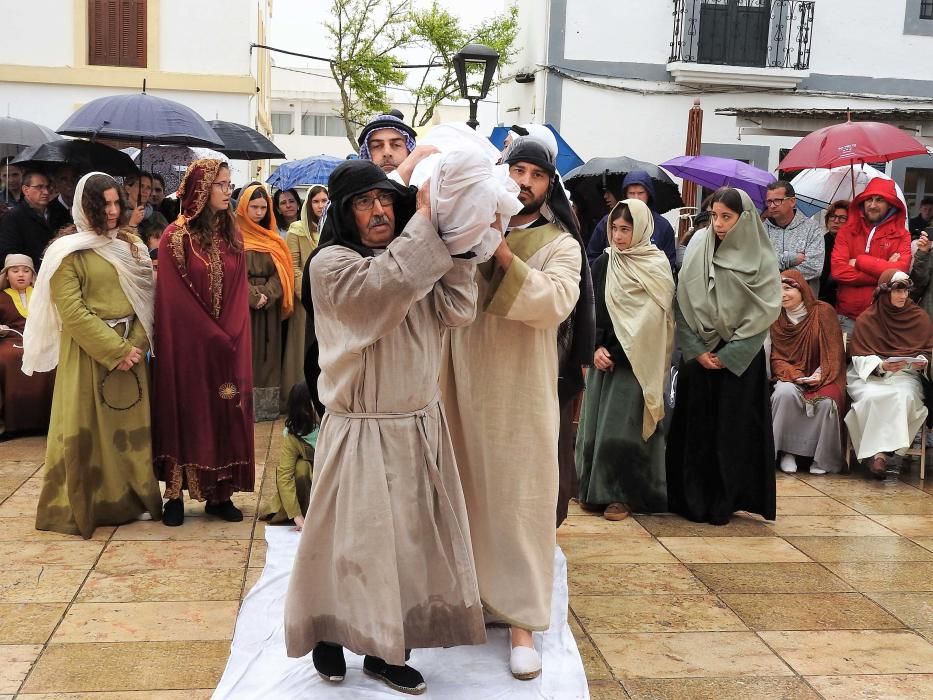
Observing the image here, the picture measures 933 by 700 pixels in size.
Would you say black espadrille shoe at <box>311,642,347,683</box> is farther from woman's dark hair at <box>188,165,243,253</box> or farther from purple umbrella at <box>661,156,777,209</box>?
purple umbrella at <box>661,156,777,209</box>

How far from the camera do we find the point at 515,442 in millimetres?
3723

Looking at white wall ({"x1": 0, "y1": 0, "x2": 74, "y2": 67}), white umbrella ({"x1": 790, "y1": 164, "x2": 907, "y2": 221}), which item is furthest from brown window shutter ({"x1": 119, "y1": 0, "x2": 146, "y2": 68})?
white umbrella ({"x1": 790, "y1": 164, "x2": 907, "y2": 221})

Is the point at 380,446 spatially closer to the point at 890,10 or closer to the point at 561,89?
the point at 561,89

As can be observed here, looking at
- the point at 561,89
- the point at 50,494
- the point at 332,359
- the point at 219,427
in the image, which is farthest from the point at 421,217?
the point at 561,89

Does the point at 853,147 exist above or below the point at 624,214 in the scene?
above

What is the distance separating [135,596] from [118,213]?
1898 millimetres

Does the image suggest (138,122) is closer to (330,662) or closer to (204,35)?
(330,662)

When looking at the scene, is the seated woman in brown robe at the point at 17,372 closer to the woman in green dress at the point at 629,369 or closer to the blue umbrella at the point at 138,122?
the blue umbrella at the point at 138,122

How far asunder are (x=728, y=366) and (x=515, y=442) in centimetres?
238

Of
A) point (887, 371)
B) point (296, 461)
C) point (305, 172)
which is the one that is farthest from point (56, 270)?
point (305, 172)

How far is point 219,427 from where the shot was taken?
5320 mm

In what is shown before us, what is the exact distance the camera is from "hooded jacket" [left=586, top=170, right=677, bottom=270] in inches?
269

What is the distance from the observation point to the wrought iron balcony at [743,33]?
15891 mm

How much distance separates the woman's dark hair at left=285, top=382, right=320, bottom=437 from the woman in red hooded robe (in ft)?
1.27
